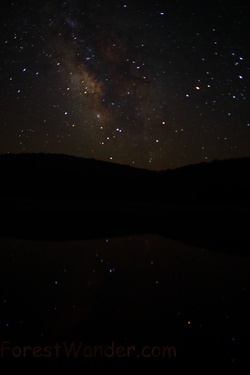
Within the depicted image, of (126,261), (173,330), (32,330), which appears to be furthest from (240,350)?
(126,261)

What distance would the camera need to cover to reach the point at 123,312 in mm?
4062

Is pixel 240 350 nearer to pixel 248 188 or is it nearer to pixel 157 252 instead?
pixel 157 252

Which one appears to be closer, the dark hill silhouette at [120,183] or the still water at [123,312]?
the still water at [123,312]

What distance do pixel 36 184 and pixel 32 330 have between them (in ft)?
136

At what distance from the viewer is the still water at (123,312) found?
298 cm

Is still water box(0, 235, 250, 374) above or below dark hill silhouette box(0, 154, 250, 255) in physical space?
below

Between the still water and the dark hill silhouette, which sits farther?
the dark hill silhouette

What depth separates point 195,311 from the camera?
13.5 feet

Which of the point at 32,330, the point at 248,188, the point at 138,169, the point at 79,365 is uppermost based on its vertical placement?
the point at 138,169

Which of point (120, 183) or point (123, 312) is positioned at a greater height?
point (120, 183)

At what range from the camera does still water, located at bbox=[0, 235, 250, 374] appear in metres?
2.98

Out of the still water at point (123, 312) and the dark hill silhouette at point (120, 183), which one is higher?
the dark hill silhouette at point (120, 183)

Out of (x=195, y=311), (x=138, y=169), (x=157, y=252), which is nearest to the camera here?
(x=195, y=311)

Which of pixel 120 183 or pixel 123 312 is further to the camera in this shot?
pixel 120 183
